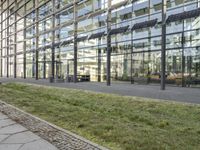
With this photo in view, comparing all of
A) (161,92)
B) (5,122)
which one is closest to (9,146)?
(5,122)

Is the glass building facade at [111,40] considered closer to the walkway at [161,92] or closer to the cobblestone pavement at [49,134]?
the walkway at [161,92]

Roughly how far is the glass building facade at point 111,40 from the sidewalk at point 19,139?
1418 cm

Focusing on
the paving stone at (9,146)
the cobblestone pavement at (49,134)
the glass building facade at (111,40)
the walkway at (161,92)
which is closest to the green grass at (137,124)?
the cobblestone pavement at (49,134)

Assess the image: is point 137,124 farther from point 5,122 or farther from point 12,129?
point 5,122

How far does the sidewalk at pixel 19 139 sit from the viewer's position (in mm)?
6268

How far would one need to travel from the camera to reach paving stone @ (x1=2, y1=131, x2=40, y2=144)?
681 centimetres

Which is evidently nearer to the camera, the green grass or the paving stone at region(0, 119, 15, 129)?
the green grass

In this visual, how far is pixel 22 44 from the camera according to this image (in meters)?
52.6

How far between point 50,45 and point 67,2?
6.99 metres

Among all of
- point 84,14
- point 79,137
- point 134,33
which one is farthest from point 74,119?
point 84,14

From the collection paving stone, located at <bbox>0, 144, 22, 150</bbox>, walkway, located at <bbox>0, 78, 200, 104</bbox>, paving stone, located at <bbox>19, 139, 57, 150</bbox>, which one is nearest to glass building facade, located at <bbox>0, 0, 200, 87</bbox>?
walkway, located at <bbox>0, 78, 200, 104</bbox>

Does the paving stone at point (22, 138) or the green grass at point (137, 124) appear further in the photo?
the paving stone at point (22, 138)

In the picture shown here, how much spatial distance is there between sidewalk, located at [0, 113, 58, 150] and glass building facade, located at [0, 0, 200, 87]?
14177 mm

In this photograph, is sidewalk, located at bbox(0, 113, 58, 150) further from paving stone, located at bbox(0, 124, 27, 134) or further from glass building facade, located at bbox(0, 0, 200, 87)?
glass building facade, located at bbox(0, 0, 200, 87)
